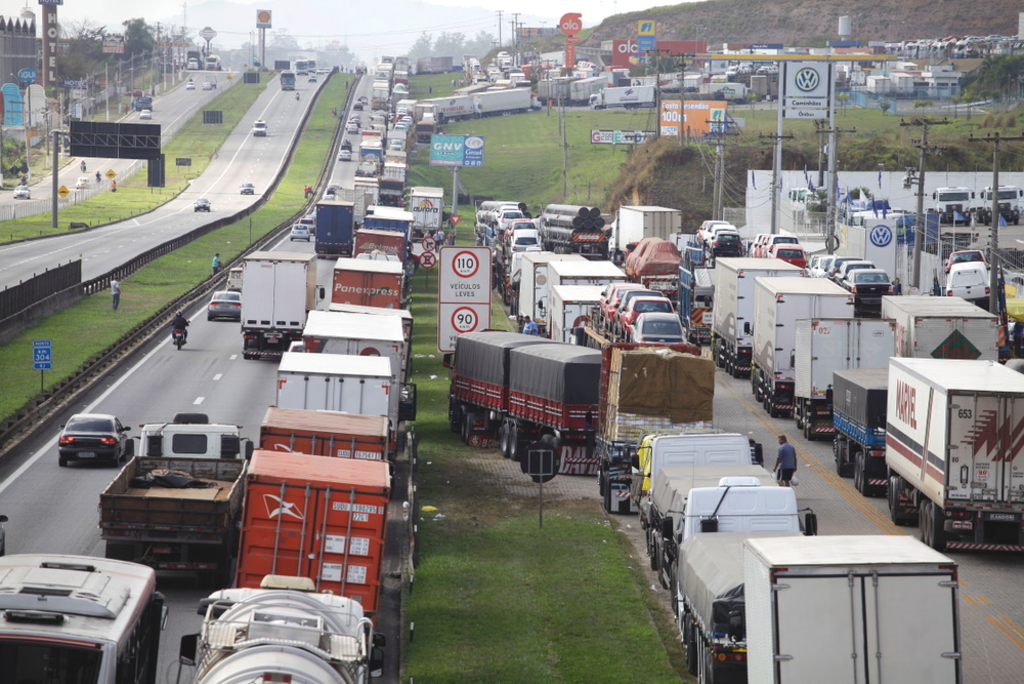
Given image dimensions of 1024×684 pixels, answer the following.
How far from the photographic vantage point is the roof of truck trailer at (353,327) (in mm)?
34719

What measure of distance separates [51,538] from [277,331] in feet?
84.7

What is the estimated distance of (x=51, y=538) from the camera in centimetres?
2456

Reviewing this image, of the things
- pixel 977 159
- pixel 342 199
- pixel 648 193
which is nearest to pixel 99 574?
pixel 342 199

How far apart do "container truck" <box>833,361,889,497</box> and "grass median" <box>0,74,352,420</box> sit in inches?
815

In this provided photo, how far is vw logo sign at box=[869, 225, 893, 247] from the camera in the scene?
6838 centimetres

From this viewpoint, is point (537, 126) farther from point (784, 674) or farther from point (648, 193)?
point (784, 674)

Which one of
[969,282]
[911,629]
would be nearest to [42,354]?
[911,629]

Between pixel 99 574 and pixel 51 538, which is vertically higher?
pixel 99 574

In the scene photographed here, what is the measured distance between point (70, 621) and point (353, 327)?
24.2 m

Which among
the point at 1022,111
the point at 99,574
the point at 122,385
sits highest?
the point at 1022,111

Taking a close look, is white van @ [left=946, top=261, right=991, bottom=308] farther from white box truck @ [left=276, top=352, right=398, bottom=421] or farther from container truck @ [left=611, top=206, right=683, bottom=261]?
white box truck @ [left=276, top=352, right=398, bottom=421]

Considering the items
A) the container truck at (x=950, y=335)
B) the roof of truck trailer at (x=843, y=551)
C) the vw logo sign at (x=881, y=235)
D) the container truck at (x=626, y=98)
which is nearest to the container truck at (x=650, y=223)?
the vw logo sign at (x=881, y=235)

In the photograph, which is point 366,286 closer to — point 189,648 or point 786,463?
point 786,463

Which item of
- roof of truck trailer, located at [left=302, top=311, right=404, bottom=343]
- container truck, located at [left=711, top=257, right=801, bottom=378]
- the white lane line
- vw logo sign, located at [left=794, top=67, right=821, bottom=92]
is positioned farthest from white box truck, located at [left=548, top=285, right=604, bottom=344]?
vw logo sign, located at [left=794, top=67, right=821, bottom=92]
